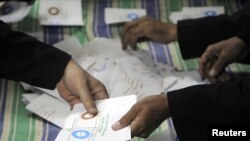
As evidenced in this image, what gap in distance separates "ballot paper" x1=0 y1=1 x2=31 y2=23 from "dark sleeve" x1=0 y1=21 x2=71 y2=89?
0.36m

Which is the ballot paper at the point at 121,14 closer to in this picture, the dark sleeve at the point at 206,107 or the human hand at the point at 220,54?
the human hand at the point at 220,54

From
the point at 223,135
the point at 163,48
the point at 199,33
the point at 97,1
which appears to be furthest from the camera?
the point at 97,1

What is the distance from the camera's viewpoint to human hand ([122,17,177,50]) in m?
1.38

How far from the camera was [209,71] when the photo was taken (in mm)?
1266

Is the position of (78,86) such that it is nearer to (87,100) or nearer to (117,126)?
(87,100)

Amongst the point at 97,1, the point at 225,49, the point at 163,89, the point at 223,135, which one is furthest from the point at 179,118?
the point at 97,1

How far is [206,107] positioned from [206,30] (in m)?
0.46

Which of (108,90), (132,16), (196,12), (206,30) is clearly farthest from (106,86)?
(196,12)

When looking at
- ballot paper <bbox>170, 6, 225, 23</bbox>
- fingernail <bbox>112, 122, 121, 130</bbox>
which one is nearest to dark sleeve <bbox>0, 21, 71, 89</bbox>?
fingernail <bbox>112, 122, 121, 130</bbox>

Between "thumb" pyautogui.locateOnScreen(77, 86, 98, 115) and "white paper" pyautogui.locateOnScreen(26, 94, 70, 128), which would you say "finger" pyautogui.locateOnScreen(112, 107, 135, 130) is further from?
"white paper" pyautogui.locateOnScreen(26, 94, 70, 128)

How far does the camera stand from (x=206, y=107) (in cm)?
93

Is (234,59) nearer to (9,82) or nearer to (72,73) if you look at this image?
(72,73)

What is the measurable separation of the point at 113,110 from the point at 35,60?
25cm

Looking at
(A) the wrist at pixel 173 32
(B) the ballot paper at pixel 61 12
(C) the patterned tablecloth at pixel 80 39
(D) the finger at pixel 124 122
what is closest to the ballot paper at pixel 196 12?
(C) the patterned tablecloth at pixel 80 39
